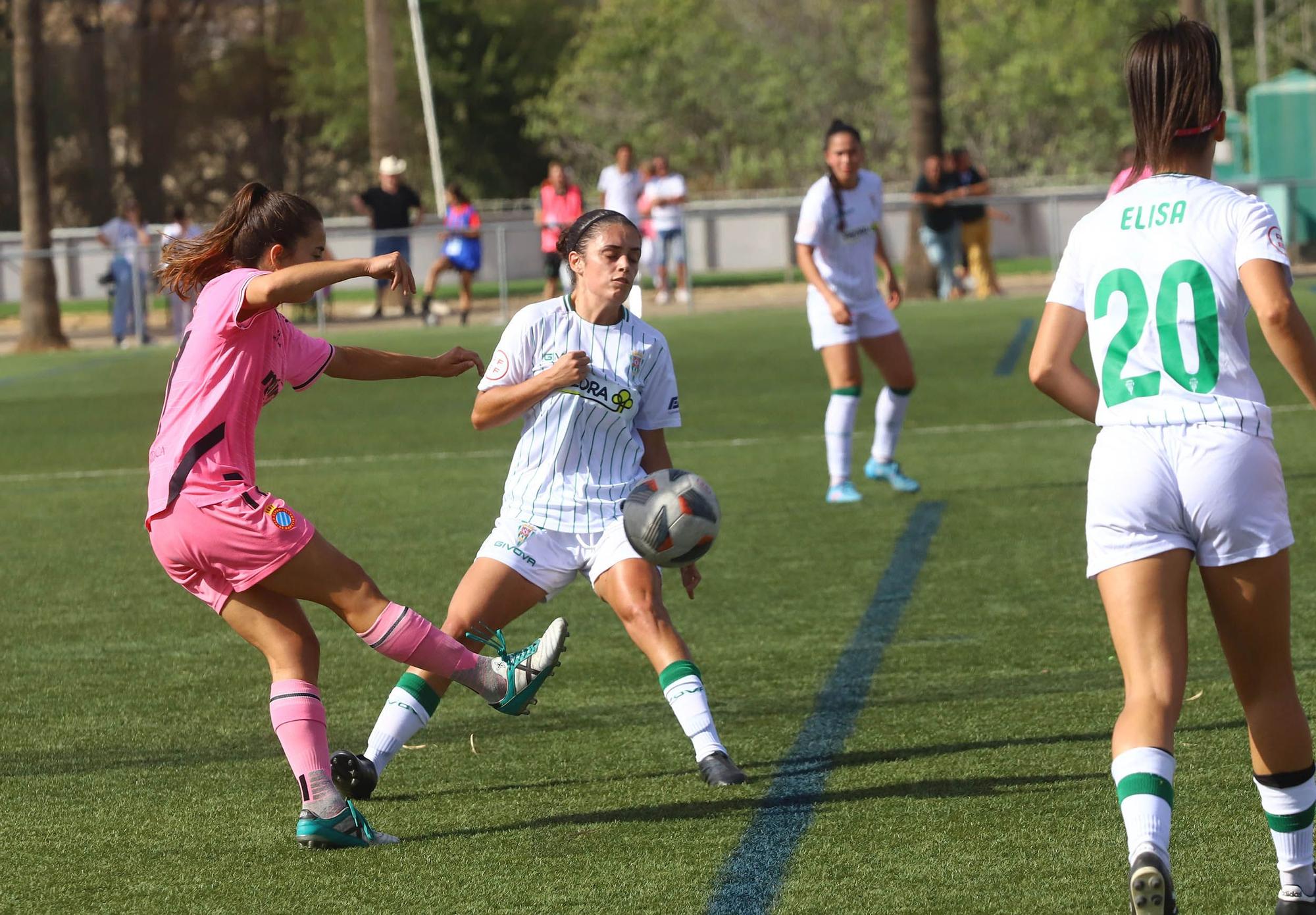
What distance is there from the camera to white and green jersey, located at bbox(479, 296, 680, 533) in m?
5.38

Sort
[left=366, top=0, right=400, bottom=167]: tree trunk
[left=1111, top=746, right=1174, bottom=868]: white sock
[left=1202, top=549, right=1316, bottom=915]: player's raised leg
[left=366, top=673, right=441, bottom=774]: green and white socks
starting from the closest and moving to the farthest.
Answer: [left=1111, top=746, right=1174, bottom=868]: white sock
[left=1202, top=549, right=1316, bottom=915]: player's raised leg
[left=366, top=673, right=441, bottom=774]: green and white socks
[left=366, top=0, right=400, bottom=167]: tree trunk

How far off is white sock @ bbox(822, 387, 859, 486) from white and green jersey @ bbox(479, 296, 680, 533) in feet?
17.4

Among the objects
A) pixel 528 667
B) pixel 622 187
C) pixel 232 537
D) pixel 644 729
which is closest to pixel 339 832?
pixel 528 667

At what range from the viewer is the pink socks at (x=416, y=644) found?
4.83m

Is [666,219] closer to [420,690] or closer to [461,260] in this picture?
[461,260]

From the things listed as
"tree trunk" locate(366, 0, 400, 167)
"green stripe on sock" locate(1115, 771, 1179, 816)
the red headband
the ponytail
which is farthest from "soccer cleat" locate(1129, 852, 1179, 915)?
"tree trunk" locate(366, 0, 400, 167)

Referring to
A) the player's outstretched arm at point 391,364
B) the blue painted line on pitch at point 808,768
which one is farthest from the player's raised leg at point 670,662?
the player's outstretched arm at point 391,364

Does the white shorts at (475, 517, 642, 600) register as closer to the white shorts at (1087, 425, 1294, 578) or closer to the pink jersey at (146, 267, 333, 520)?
the pink jersey at (146, 267, 333, 520)

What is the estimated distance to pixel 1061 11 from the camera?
50.1 metres

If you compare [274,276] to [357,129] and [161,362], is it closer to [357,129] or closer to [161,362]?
[161,362]

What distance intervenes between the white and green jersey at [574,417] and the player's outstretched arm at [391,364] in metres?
0.22

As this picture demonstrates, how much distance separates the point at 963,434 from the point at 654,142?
40.2 meters

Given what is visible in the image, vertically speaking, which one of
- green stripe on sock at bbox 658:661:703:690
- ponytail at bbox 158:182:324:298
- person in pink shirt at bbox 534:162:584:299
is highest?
person in pink shirt at bbox 534:162:584:299

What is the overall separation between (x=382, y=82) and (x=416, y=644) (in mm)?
29155
